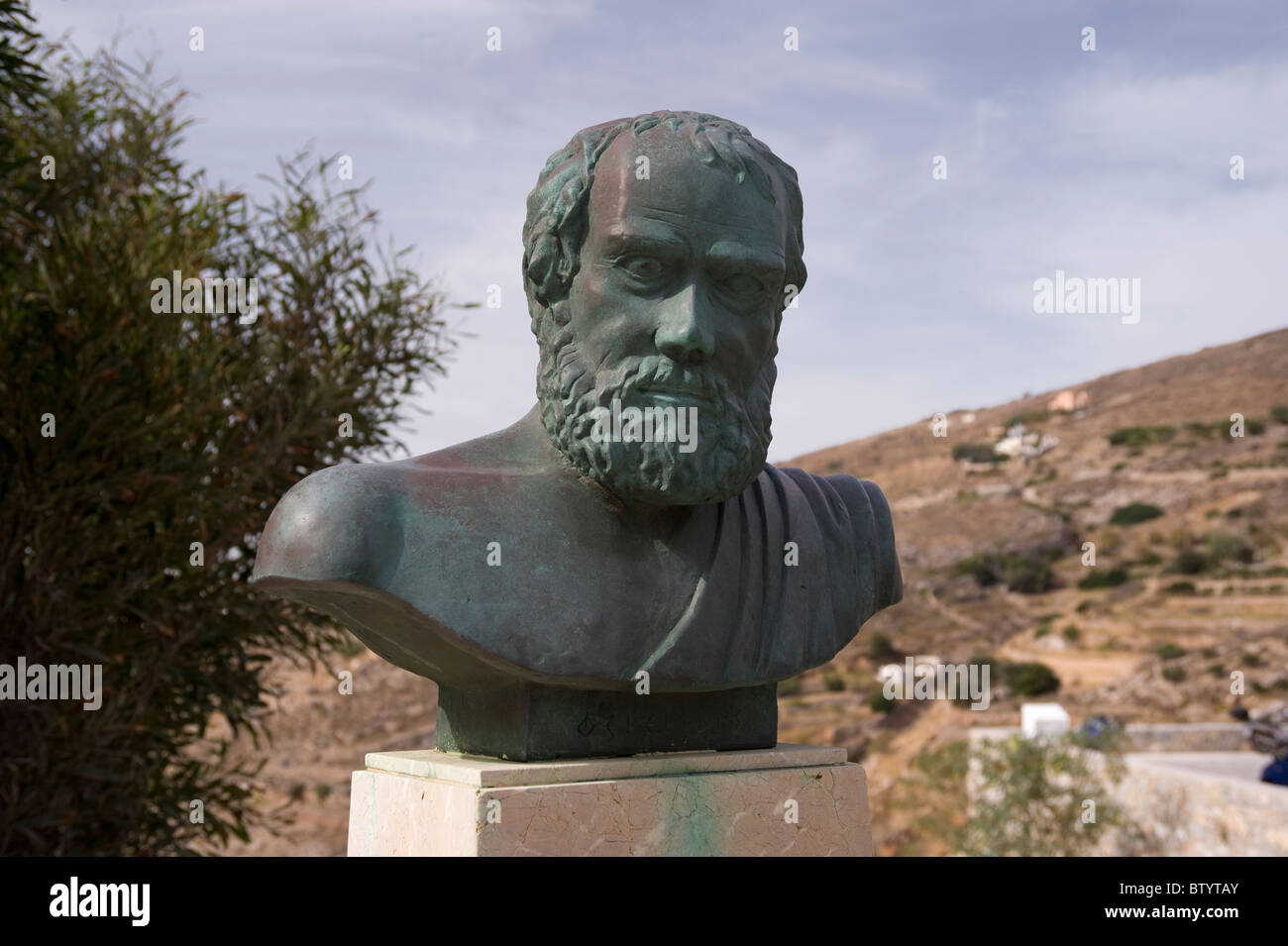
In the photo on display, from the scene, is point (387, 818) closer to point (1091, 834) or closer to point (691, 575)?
point (691, 575)

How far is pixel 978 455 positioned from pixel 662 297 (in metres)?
31.4

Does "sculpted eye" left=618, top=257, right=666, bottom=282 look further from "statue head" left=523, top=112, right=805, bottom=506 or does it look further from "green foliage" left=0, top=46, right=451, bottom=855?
"green foliage" left=0, top=46, right=451, bottom=855

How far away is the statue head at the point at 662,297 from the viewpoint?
2984 millimetres

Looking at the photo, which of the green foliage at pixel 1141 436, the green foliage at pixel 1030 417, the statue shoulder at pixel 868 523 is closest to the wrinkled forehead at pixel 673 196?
the statue shoulder at pixel 868 523

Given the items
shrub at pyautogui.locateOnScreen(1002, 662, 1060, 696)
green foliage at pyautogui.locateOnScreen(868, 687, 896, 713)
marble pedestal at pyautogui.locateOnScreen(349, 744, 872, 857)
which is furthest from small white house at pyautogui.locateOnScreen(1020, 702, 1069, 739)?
marble pedestal at pyautogui.locateOnScreen(349, 744, 872, 857)

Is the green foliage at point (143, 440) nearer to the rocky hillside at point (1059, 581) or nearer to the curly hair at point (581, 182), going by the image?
the curly hair at point (581, 182)

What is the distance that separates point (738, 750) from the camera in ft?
10.9

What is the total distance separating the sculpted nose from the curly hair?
10.8 inches

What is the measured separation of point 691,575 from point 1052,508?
28521 mm

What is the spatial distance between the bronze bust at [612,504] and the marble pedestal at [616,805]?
0.10 metres

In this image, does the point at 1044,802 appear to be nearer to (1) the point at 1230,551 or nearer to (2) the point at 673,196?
(2) the point at 673,196

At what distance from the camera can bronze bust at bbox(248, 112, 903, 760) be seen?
2.95 m

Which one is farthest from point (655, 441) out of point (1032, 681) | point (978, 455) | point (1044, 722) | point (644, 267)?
point (978, 455)

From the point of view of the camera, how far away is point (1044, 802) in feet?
41.2
